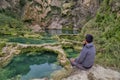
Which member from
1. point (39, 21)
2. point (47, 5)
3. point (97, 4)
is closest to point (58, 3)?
point (47, 5)

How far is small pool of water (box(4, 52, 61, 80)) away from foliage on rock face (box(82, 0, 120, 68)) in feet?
13.7

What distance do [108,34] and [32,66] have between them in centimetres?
890

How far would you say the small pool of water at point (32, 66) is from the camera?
48.5 feet

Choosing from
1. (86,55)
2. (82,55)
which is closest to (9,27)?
(82,55)

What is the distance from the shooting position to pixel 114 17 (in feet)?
78.1

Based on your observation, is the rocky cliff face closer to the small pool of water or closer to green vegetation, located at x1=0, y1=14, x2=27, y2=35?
green vegetation, located at x1=0, y1=14, x2=27, y2=35

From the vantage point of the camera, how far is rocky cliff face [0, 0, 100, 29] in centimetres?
6103

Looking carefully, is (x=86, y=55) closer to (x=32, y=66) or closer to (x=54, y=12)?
(x=32, y=66)

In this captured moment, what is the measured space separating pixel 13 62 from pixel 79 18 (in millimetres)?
47201

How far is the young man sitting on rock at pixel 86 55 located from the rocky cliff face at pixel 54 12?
5094 centimetres

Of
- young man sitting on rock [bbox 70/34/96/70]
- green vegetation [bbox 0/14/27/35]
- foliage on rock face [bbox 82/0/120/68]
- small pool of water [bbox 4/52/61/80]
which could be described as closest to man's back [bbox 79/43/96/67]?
young man sitting on rock [bbox 70/34/96/70]

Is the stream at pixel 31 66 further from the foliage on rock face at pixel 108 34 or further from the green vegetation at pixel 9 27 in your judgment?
the green vegetation at pixel 9 27

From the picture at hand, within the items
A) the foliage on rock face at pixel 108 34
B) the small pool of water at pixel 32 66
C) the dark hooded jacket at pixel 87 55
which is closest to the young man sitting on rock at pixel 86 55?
the dark hooded jacket at pixel 87 55

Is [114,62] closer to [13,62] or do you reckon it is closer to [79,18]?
[13,62]
